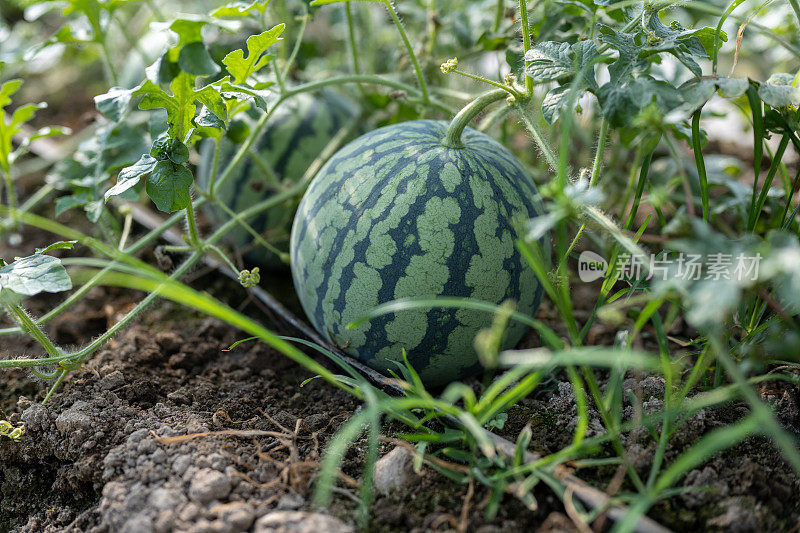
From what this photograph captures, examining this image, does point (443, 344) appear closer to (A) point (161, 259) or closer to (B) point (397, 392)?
(B) point (397, 392)

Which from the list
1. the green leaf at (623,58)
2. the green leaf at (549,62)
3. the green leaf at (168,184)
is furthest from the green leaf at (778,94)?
the green leaf at (168,184)

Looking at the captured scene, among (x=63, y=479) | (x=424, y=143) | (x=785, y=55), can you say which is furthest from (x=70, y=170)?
(x=785, y=55)

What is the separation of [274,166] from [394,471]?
123 cm

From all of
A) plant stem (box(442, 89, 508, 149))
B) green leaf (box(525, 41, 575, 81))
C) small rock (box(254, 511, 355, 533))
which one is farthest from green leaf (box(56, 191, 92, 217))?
green leaf (box(525, 41, 575, 81))

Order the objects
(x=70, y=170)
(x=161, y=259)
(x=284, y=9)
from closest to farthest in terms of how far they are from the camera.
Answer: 1. (x=161, y=259)
2. (x=70, y=170)
3. (x=284, y=9)

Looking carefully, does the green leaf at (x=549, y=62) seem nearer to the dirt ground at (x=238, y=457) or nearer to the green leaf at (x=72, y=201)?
the dirt ground at (x=238, y=457)

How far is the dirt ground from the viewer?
3.65 feet

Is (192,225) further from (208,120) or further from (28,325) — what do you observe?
(28,325)

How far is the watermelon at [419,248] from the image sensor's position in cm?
141

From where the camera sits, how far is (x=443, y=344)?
146 centimetres

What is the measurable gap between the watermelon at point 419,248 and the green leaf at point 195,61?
0.44 m

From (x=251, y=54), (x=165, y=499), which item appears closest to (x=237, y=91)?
(x=251, y=54)

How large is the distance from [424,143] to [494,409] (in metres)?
0.72

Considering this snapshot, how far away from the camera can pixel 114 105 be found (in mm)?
1382
